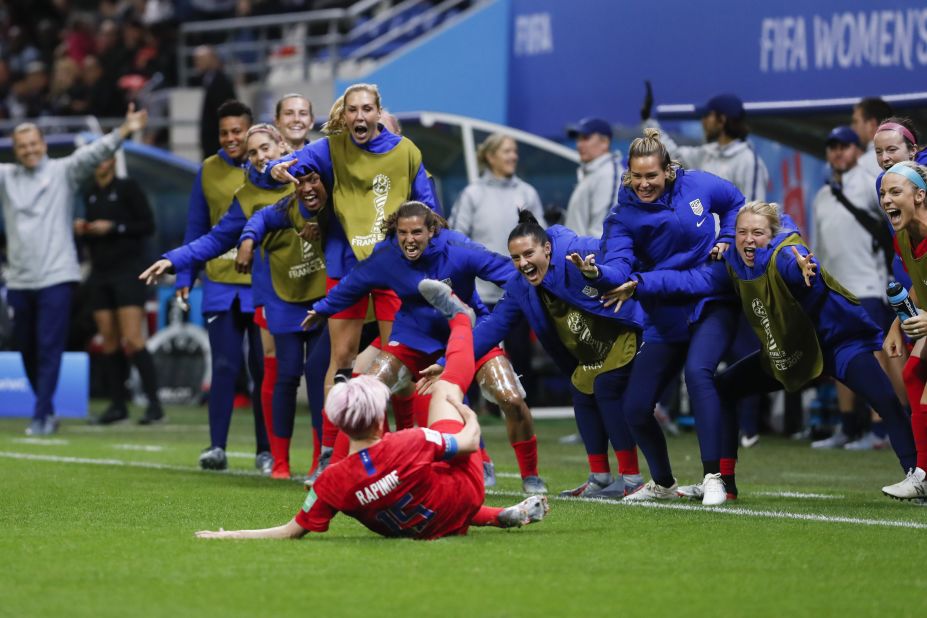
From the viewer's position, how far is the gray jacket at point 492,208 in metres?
14.1

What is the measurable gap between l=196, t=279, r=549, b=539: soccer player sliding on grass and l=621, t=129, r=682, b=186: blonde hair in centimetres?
207

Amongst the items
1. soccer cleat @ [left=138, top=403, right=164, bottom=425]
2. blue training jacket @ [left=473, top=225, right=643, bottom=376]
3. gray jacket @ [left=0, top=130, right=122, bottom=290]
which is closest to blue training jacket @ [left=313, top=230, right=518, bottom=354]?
blue training jacket @ [left=473, top=225, right=643, bottom=376]

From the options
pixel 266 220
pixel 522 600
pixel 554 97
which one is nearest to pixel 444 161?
pixel 554 97

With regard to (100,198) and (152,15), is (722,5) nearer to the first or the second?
(100,198)

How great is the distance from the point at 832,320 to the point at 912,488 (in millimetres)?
890

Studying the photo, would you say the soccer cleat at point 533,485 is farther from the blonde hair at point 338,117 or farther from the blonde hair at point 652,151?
the blonde hair at point 338,117

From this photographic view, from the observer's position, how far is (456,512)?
23.0ft

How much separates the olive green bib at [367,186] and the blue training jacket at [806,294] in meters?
1.68

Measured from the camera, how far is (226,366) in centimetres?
1128

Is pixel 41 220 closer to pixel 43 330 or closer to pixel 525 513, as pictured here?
pixel 43 330

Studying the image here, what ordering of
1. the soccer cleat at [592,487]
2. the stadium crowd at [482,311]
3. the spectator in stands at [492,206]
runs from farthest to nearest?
the spectator in stands at [492,206] → the soccer cleat at [592,487] → the stadium crowd at [482,311]

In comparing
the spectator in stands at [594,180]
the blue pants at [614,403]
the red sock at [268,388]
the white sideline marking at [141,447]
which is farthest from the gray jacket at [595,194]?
the blue pants at [614,403]

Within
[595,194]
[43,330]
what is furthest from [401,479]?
[43,330]

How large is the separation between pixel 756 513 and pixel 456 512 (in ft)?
5.92
